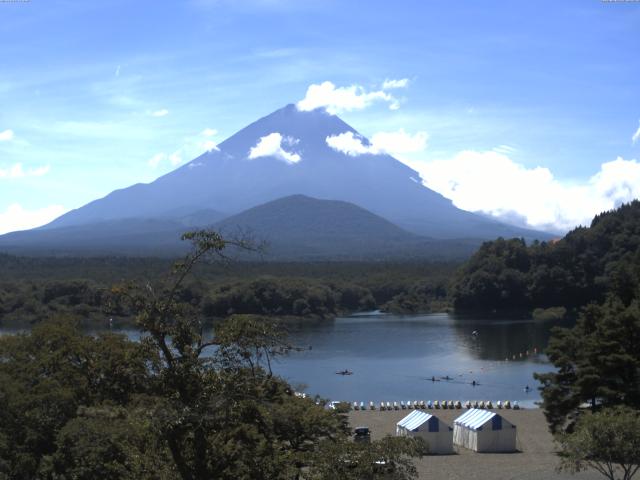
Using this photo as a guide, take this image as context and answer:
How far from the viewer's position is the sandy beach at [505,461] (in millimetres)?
13875

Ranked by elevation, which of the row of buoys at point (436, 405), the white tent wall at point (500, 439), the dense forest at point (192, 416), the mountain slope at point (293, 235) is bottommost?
the row of buoys at point (436, 405)

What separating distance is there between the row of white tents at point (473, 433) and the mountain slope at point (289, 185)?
135700 millimetres

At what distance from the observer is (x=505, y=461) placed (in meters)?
15.1

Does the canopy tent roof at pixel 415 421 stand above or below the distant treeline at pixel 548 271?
→ below

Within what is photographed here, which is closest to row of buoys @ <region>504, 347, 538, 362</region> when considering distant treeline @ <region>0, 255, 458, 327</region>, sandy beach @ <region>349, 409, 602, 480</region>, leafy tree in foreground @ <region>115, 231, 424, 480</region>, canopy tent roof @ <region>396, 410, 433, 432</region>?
sandy beach @ <region>349, 409, 602, 480</region>

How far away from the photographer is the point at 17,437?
983 centimetres

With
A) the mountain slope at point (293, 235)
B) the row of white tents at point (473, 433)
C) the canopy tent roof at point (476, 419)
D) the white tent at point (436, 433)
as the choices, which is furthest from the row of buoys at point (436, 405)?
the mountain slope at point (293, 235)

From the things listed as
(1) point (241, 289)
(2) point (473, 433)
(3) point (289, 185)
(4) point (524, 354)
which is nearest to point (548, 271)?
(1) point (241, 289)

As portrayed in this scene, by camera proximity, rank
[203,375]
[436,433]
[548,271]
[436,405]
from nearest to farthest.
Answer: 1. [203,375]
2. [436,433]
3. [436,405]
4. [548,271]

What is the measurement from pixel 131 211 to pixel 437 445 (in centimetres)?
15265

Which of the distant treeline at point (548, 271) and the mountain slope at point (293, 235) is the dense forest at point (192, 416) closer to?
the distant treeline at point (548, 271)

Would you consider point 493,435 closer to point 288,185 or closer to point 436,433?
point 436,433

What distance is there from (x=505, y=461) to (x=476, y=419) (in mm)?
1409

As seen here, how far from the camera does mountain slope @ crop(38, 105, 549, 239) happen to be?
158m
